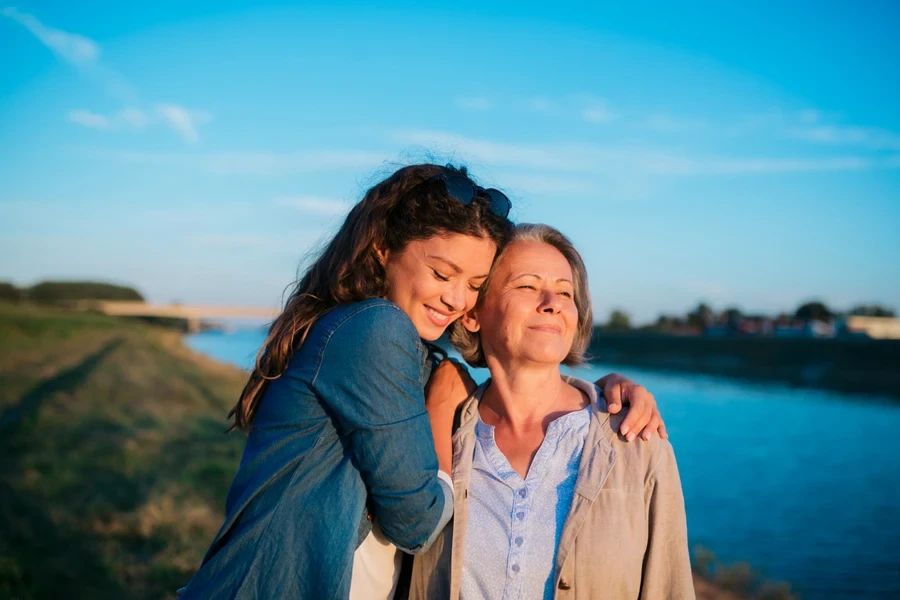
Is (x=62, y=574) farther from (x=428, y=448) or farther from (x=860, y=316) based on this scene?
(x=860, y=316)

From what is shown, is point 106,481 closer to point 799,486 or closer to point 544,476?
point 544,476

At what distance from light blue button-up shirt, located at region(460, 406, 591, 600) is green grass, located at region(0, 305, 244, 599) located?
3.99 metres

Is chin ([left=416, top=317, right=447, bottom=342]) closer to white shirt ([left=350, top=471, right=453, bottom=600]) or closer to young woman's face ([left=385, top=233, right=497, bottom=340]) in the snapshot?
young woman's face ([left=385, top=233, right=497, bottom=340])

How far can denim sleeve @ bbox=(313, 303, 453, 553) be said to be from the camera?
84.5 inches

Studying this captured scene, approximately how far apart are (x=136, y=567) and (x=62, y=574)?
20.8 inches

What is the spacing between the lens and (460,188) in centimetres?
266

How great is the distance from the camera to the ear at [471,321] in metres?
2.95

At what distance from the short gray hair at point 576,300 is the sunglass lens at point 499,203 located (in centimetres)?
12

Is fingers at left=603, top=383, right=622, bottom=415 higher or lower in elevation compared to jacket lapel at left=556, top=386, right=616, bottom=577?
higher

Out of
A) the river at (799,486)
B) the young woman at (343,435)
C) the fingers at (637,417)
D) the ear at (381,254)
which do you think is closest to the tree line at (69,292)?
the river at (799,486)

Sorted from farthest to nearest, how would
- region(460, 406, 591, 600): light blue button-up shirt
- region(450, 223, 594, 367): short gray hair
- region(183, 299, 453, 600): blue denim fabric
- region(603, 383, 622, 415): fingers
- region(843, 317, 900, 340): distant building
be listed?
region(843, 317, 900, 340): distant building → region(450, 223, 594, 367): short gray hair → region(603, 383, 622, 415): fingers → region(460, 406, 591, 600): light blue button-up shirt → region(183, 299, 453, 600): blue denim fabric

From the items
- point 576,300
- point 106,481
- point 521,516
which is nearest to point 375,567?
point 521,516

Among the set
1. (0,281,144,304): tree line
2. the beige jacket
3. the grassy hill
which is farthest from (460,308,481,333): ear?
(0,281,144,304): tree line

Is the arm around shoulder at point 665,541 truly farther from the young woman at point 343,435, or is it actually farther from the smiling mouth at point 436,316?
the smiling mouth at point 436,316
